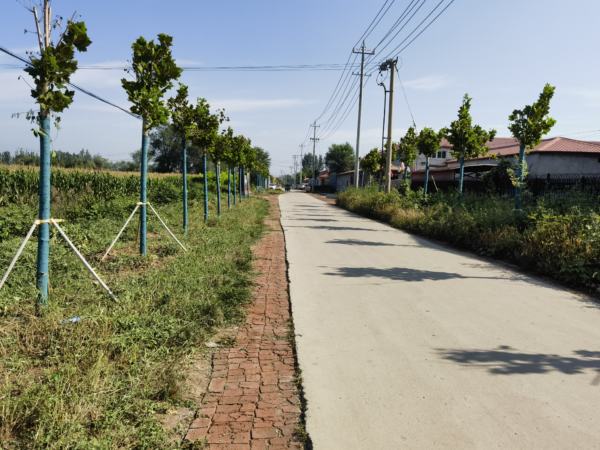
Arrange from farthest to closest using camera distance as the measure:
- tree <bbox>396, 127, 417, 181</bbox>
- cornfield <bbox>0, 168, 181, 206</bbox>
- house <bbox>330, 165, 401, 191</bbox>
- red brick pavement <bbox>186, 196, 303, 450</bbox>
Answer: house <bbox>330, 165, 401, 191</bbox> < tree <bbox>396, 127, 417, 181</bbox> < cornfield <bbox>0, 168, 181, 206</bbox> < red brick pavement <bbox>186, 196, 303, 450</bbox>

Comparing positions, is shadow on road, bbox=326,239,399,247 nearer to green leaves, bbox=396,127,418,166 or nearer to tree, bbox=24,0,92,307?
tree, bbox=24,0,92,307

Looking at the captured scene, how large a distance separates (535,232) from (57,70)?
8597 millimetres

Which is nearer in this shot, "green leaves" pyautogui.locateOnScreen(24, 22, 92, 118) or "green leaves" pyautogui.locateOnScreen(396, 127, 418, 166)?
"green leaves" pyautogui.locateOnScreen(24, 22, 92, 118)

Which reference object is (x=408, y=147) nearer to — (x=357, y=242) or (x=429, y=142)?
(x=429, y=142)

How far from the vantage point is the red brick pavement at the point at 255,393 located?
278 cm

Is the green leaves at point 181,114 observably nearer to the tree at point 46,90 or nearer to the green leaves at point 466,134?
the tree at point 46,90

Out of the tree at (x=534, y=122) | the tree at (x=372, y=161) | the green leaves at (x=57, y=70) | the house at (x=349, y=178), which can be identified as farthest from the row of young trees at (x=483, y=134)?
the house at (x=349, y=178)

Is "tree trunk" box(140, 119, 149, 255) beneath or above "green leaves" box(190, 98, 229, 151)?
beneath

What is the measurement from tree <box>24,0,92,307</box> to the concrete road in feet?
9.71

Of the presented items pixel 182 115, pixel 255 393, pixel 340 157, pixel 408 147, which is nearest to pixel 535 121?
pixel 182 115

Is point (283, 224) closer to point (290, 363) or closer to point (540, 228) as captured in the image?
point (540, 228)

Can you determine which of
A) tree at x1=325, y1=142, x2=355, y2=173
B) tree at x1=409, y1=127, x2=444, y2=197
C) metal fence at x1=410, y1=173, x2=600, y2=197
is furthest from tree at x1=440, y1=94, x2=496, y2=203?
tree at x1=325, y1=142, x2=355, y2=173

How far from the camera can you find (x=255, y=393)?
3.36 meters

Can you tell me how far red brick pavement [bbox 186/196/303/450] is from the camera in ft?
9.13
